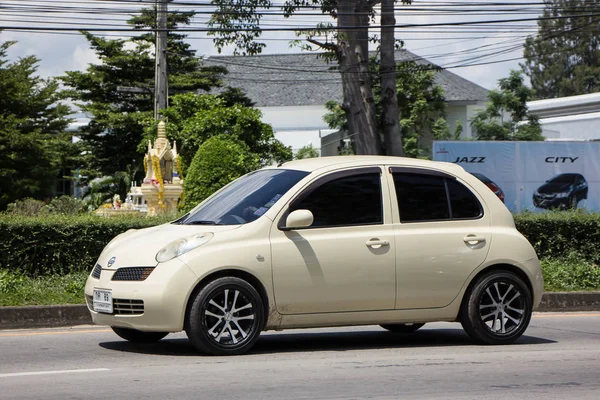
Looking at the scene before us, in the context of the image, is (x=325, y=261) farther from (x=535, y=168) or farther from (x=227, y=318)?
(x=535, y=168)

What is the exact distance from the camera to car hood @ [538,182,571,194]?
28125 millimetres

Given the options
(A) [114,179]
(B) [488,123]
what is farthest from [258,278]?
(A) [114,179]

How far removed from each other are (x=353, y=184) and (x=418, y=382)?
229 cm

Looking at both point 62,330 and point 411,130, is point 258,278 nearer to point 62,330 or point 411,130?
point 62,330

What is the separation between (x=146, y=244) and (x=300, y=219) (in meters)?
1.32

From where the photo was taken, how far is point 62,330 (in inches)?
427

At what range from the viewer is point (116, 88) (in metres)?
53.2

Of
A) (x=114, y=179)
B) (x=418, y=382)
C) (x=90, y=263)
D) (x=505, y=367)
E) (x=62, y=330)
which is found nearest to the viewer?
(x=418, y=382)

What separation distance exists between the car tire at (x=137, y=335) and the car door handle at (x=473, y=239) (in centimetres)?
292

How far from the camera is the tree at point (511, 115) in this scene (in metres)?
44.5

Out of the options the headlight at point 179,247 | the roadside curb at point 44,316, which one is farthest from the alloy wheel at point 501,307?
the roadside curb at point 44,316

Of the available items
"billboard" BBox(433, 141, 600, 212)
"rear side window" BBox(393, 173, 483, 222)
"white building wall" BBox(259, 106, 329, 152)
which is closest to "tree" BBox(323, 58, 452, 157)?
"white building wall" BBox(259, 106, 329, 152)

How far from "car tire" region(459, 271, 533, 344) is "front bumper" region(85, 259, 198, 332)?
2666 mm

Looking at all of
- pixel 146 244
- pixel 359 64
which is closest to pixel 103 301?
pixel 146 244
